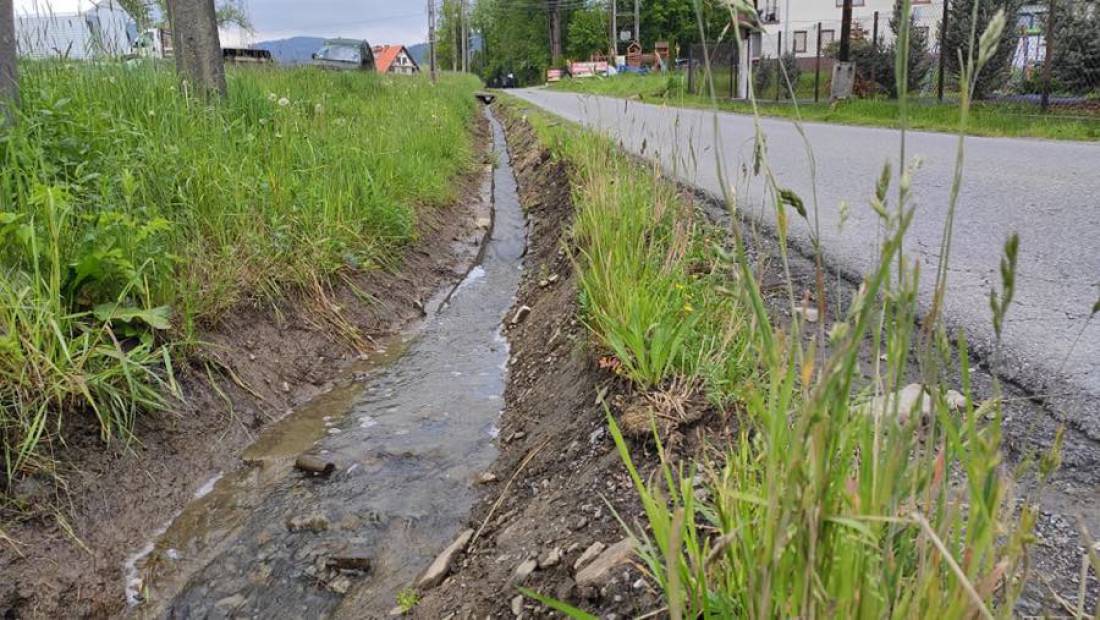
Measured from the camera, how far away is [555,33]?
71438mm

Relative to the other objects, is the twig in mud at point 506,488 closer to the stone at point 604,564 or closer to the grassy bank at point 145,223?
the stone at point 604,564

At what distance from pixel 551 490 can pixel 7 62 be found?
120 inches

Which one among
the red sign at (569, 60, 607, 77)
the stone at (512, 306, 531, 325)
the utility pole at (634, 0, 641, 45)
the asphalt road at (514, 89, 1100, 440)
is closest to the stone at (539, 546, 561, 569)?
the asphalt road at (514, 89, 1100, 440)

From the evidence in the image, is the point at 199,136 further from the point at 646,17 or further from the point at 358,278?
the point at 646,17

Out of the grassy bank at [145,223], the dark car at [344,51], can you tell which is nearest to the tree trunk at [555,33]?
the dark car at [344,51]

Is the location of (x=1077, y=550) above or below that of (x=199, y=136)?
below

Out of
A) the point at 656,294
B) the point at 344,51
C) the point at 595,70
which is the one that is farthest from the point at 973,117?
the point at 344,51

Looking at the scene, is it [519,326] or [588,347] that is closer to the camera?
[588,347]

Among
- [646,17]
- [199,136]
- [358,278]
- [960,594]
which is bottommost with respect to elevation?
[358,278]

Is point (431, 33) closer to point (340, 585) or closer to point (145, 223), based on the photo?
point (145, 223)

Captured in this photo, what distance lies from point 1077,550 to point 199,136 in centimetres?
447

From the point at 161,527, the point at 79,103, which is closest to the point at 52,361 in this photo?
the point at 161,527

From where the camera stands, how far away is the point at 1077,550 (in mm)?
1545

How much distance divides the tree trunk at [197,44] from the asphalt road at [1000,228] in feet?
9.27
